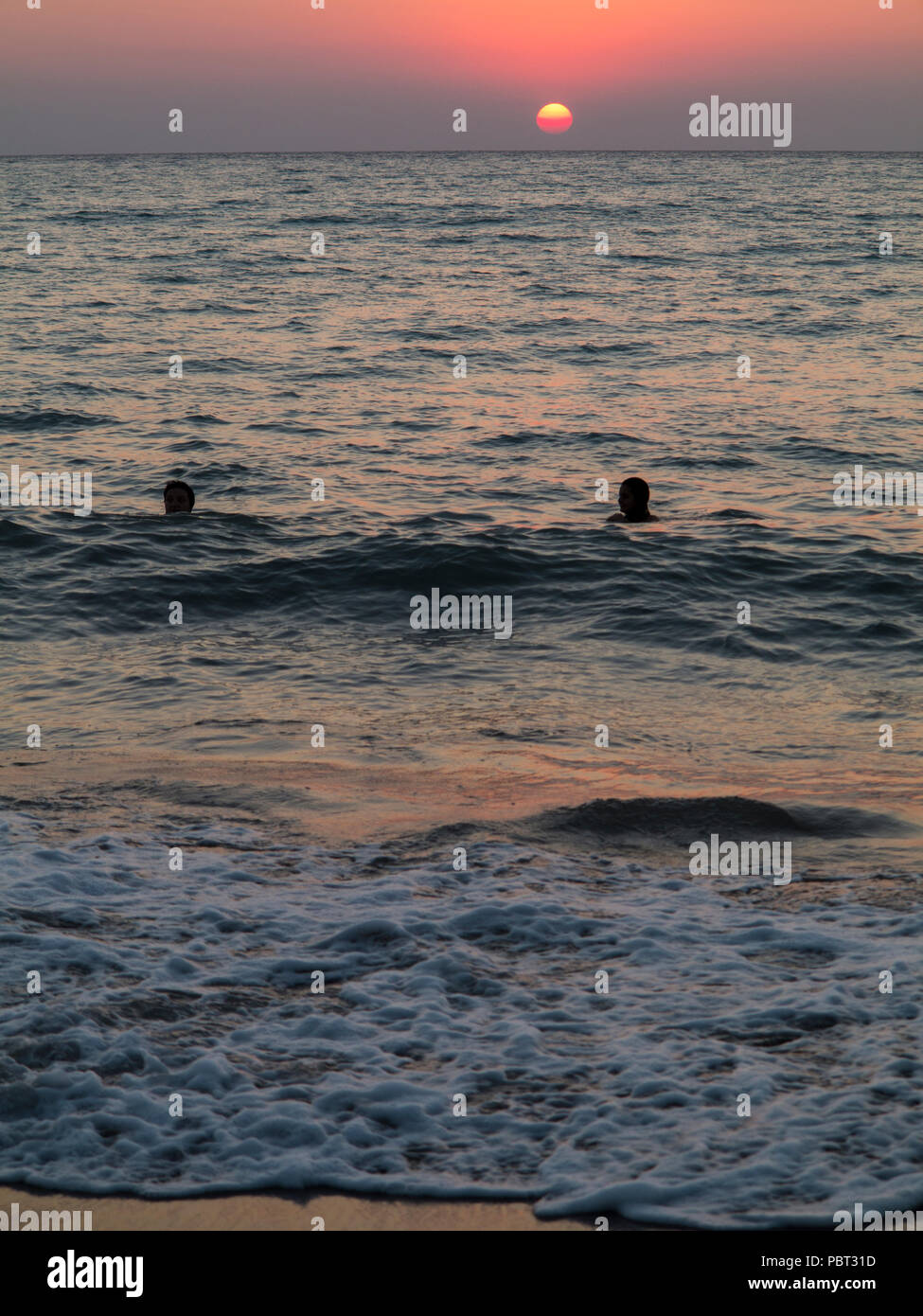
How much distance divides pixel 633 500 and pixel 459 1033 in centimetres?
1178

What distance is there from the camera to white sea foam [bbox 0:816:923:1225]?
14.8ft

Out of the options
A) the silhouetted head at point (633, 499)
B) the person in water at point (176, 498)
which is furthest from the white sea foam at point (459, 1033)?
the person in water at point (176, 498)

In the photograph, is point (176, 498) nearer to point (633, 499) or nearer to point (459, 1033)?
point (633, 499)

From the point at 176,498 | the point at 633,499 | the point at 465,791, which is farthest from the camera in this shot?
the point at 176,498

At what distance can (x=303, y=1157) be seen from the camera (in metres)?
4.55

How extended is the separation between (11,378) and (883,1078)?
24.5 metres

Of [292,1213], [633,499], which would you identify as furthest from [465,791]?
[633,499]

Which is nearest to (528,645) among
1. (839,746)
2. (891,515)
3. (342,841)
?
(839,746)

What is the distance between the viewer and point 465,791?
323 inches

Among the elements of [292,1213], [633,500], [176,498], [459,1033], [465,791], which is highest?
[176,498]

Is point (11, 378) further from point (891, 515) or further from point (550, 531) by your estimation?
point (891, 515)

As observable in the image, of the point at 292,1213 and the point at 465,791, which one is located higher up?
the point at 465,791

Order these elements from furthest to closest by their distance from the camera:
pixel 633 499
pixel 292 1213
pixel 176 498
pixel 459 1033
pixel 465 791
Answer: pixel 176 498, pixel 633 499, pixel 465 791, pixel 459 1033, pixel 292 1213

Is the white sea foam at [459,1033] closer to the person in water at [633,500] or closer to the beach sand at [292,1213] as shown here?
the beach sand at [292,1213]
